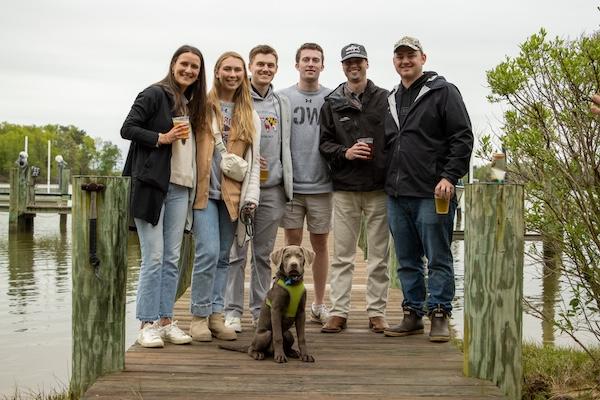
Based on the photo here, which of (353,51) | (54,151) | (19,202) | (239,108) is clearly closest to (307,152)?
(239,108)

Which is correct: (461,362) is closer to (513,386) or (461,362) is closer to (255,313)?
(513,386)

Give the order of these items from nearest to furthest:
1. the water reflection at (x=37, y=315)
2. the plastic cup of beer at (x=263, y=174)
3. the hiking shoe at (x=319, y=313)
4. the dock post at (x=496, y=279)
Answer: the dock post at (x=496, y=279)
the plastic cup of beer at (x=263, y=174)
the hiking shoe at (x=319, y=313)
the water reflection at (x=37, y=315)

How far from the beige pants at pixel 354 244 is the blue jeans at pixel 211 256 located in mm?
911

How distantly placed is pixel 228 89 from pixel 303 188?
976mm

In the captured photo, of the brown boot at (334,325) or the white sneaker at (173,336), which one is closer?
the white sneaker at (173,336)

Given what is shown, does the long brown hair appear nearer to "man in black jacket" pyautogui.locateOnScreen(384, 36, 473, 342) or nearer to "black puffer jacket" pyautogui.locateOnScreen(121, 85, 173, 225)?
"black puffer jacket" pyautogui.locateOnScreen(121, 85, 173, 225)

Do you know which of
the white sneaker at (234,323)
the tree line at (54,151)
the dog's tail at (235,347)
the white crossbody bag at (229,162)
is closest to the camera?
the dog's tail at (235,347)

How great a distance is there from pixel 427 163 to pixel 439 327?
1164mm

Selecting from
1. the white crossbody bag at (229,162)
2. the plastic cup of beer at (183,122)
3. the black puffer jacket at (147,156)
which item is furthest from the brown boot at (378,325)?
the plastic cup of beer at (183,122)

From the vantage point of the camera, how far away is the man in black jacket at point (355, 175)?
541 centimetres

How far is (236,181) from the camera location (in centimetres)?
507

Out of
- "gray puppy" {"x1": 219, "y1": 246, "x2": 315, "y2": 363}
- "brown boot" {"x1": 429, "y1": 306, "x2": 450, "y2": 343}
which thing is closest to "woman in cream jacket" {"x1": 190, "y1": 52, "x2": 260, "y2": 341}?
"gray puppy" {"x1": 219, "y1": 246, "x2": 315, "y2": 363}

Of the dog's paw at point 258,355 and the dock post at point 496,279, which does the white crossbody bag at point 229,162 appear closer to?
the dog's paw at point 258,355

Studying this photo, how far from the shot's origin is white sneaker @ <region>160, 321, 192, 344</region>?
4.95m
